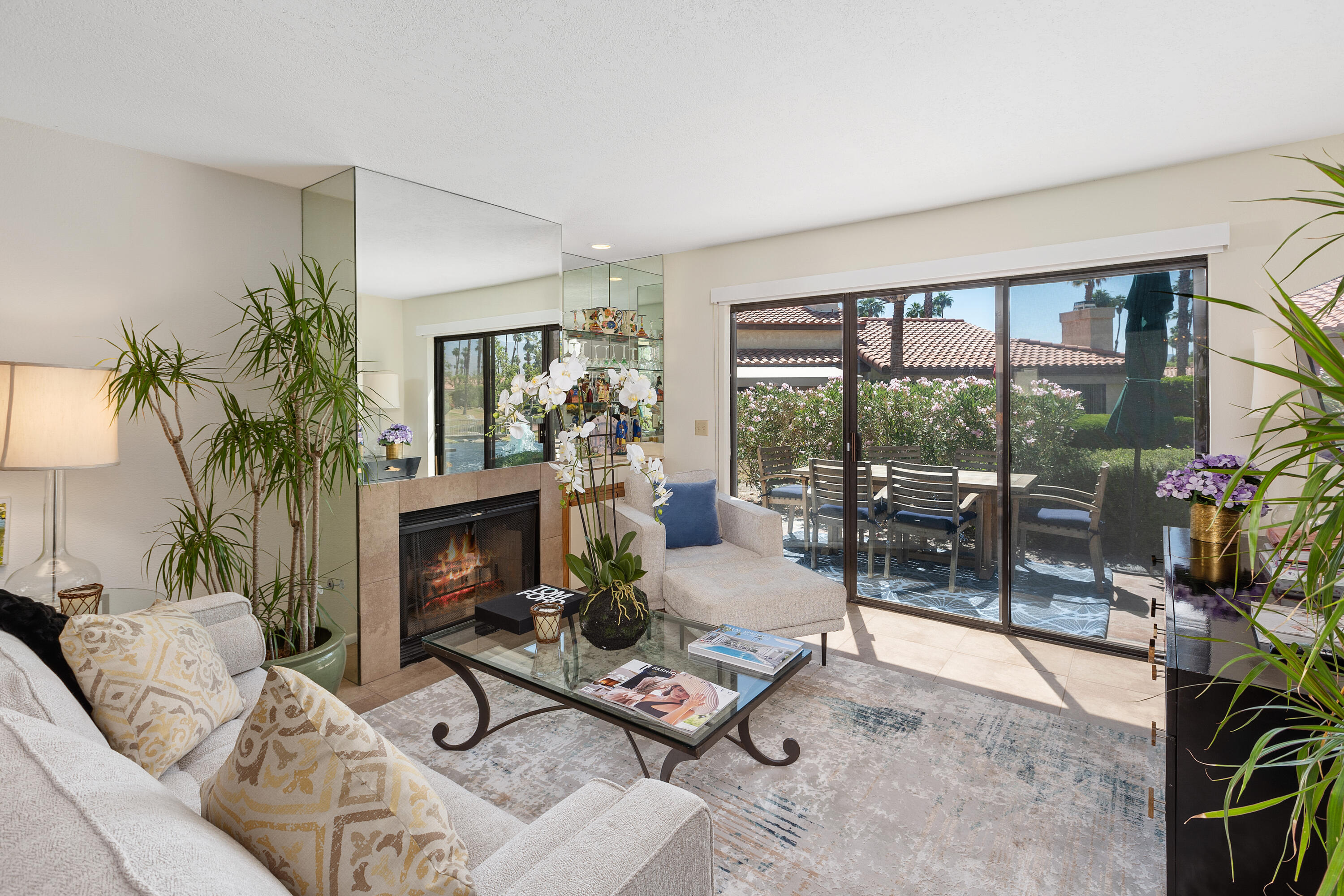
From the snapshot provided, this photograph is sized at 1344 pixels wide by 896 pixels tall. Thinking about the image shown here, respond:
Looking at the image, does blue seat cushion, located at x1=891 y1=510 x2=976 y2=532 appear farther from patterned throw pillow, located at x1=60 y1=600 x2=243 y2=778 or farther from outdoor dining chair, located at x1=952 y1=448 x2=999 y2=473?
patterned throw pillow, located at x1=60 y1=600 x2=243 y2=778

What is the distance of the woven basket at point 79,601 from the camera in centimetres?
202

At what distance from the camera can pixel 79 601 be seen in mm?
2018

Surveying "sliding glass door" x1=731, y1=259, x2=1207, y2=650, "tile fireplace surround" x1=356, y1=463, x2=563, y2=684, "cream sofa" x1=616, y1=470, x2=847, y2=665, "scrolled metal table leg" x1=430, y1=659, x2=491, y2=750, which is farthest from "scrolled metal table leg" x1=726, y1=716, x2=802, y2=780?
"sliding glass door" x1=731, y1=259, x2=1207, y2=650

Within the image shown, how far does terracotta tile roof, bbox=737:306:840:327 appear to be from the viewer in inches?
160

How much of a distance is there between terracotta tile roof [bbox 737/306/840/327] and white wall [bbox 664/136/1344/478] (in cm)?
18

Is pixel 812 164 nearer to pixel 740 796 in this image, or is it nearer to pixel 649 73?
pixel 649 73

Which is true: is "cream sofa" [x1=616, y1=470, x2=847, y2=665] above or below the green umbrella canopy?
below

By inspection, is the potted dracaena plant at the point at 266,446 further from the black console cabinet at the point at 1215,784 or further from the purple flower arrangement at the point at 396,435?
the black console cabinet at the point at 1215,784

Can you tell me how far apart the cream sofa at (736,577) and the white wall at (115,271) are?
2.11 m

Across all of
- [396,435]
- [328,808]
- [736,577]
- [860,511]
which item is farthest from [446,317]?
[328,808]

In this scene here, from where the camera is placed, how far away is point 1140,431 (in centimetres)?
313

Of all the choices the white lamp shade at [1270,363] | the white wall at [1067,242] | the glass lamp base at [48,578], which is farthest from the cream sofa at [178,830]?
the white lamp shade at [1270,363]

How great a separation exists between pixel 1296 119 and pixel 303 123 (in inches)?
149

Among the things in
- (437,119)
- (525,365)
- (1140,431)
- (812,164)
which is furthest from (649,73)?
(1140,431)
